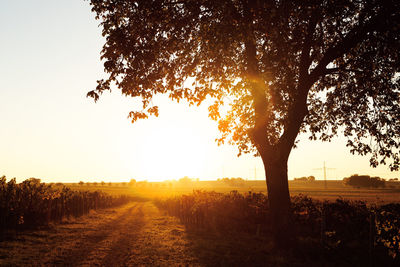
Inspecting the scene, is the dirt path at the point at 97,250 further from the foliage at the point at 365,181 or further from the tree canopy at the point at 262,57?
the foliage at the point at 365,181

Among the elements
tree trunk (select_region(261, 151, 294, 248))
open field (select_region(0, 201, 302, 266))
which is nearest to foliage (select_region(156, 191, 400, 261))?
tree trunk (select_region(261, 151, 294, 248))

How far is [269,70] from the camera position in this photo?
12.0 metres

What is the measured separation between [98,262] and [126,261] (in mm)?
1079

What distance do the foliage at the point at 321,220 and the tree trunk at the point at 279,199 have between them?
534 mm

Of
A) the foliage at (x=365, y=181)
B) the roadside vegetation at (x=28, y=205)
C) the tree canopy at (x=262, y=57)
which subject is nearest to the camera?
the tree canopy at (x=262, y=57)

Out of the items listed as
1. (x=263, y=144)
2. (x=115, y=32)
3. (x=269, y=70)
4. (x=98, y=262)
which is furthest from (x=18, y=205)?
(x=269, y=70)

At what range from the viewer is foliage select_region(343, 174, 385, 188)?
120338 mm

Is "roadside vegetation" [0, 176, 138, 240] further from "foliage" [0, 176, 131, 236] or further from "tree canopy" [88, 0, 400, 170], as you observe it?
"tree canopy" [88, 0, 400, 170]

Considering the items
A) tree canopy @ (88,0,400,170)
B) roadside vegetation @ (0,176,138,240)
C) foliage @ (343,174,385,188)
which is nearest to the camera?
tree canopy @ (88,0,400,170)

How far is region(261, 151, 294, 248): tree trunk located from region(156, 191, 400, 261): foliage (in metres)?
0.53

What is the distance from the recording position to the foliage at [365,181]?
395ft

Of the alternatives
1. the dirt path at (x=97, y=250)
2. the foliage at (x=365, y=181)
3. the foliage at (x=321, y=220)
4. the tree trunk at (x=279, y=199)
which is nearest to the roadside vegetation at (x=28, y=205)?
the dirt path at (x=97, y=250)

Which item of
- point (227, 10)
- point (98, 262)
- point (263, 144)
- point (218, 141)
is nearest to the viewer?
point (227, 10)

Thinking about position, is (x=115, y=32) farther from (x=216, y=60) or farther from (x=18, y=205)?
(x=18, y=205)
